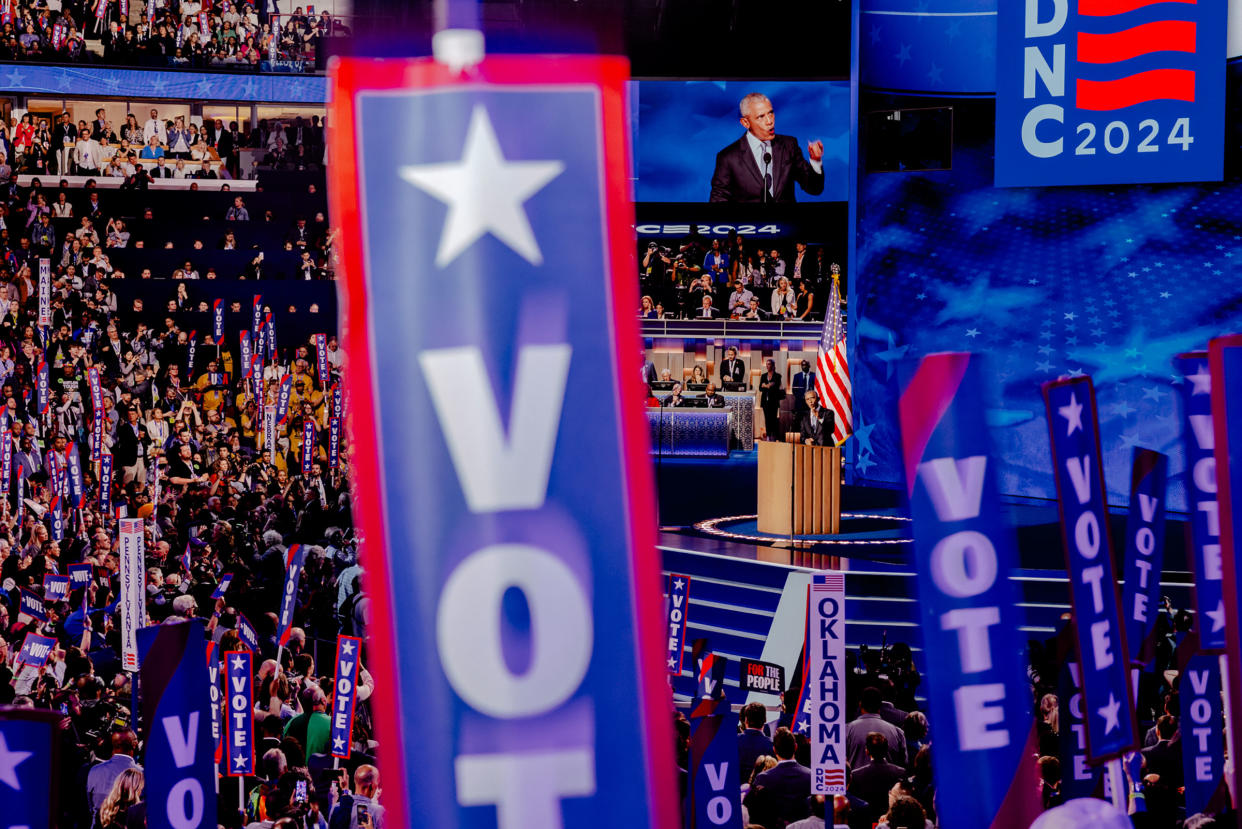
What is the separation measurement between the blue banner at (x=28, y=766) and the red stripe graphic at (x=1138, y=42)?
673 inches

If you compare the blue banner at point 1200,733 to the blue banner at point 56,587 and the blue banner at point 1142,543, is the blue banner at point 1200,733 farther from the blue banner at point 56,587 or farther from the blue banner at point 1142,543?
the blue banner at point 56,587

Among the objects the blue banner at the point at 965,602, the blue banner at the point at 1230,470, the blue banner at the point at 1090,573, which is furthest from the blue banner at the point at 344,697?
the blue banner at the point at 1230,470

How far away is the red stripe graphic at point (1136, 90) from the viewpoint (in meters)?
17.6

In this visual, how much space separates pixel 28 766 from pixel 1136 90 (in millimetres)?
17133

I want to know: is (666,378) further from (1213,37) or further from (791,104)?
(1213,37)

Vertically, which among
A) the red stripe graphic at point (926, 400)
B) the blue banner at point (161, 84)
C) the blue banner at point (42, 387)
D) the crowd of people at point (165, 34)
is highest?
the crowd of people at point (165, 34)

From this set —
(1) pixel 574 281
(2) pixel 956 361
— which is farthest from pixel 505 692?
(2) pixel 956 361

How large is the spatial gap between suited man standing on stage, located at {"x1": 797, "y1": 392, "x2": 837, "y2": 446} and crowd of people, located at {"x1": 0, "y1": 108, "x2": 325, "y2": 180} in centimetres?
1467

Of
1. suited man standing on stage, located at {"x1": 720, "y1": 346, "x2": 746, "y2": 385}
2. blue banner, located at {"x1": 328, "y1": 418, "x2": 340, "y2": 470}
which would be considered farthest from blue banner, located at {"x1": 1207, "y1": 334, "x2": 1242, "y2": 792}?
suited man standing on stage, located at {"x1": 720, "y1": 346, "x2": 746, "y2": 385}

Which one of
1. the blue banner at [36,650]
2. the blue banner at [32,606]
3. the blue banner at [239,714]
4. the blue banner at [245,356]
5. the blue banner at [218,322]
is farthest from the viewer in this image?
the blue banner at [218,322]

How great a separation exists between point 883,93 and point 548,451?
20.0m

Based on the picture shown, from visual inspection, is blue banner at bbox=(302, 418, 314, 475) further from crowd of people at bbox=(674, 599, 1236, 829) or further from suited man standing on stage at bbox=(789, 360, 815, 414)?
crowd of people at bbox=(674, 599, 1236, 829)

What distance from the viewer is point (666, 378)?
84.5ft

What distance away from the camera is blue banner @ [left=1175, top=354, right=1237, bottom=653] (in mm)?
5160
